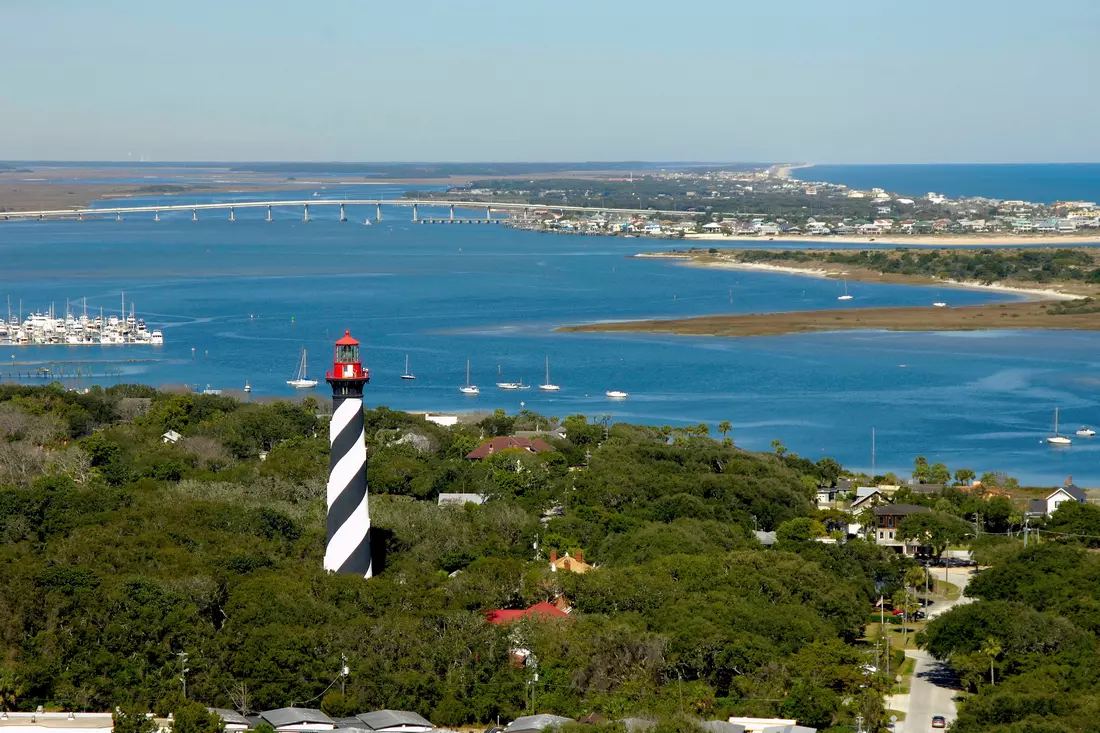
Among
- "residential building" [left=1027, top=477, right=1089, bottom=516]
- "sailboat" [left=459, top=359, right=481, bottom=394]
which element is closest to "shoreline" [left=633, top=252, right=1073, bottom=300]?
"sailboat" [left=459, top=359, right=481, bottom=394]

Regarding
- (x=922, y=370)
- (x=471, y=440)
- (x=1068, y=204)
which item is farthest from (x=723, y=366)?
(x=1068, y=204)

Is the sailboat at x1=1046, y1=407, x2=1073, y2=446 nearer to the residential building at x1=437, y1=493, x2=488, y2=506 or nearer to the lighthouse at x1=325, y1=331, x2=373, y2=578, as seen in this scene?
the residential building at x1=437, y1=493, x2=488, y2=506

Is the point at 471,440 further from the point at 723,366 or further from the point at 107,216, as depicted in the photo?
the point at 107,216

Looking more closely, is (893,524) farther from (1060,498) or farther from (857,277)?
(857,277)

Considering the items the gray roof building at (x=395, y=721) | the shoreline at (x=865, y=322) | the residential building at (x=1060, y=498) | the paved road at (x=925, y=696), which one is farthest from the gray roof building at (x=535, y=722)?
the shoreline at (x=865, y=322)

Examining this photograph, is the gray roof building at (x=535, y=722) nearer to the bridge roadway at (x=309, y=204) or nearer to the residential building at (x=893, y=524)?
the residential building at (x=893, y=524)
